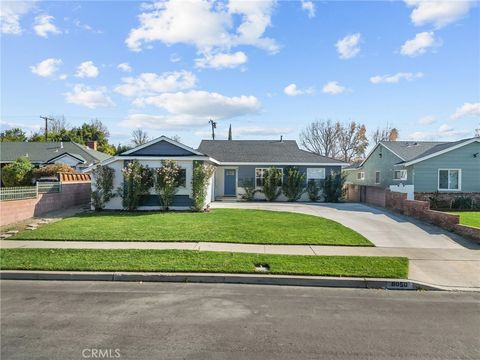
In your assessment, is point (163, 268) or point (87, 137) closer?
point (163, 268)

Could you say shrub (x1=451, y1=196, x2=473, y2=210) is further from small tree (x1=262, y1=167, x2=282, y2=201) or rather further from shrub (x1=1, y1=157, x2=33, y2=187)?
shrub (x1=1, y1=157, x2=33, y2=187)

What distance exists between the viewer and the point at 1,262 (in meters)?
8.32

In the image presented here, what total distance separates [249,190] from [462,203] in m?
12.7

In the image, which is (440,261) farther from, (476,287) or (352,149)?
(352,149)

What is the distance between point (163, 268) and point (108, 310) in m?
2.19

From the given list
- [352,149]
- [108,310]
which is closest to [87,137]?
[352,149]

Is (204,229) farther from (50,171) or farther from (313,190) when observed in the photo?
(50,171)

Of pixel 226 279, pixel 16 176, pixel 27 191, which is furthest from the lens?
pixel 16 176

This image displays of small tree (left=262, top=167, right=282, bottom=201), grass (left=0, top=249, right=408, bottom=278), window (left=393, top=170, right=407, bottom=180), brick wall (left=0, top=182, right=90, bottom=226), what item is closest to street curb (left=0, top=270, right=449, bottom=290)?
grass (left=0, top=249, right=408, bottom=278)

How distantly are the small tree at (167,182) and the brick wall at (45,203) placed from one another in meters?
5.04

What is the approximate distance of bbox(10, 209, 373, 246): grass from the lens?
1112 centimetres

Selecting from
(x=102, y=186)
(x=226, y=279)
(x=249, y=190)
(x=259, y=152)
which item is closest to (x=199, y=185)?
(x=102, y=186)

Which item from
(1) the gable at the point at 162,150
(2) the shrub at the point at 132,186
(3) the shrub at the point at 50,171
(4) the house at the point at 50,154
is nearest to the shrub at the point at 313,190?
(1) the gable at the point at 162,150

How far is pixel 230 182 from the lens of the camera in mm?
25391
